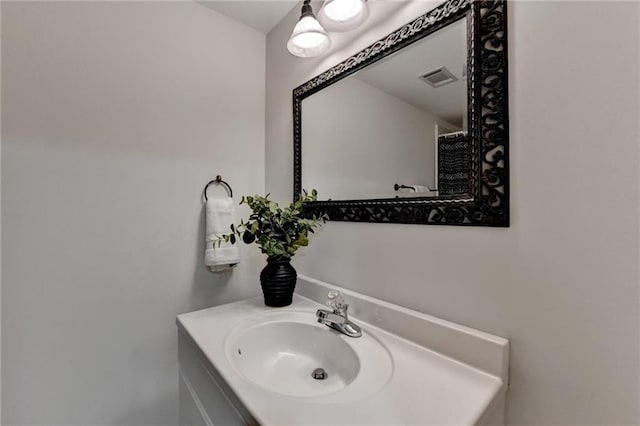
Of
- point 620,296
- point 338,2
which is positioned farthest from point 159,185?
point 620,296

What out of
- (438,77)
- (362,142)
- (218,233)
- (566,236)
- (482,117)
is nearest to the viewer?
(566,236)

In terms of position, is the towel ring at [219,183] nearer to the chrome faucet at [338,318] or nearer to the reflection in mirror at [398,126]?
the reflection in mirror at [398,126]

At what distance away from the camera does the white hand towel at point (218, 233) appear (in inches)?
48.2

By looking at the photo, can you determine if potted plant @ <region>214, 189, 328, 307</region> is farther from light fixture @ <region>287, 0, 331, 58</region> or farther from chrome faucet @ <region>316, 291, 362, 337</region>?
light fixture @ <region>287, 0, 331, 58</region>

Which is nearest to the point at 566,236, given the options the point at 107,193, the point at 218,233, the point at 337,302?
the point at 337,302

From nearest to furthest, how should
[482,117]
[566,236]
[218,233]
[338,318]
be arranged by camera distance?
[566,236], [482,117], [338,318], [218,233]

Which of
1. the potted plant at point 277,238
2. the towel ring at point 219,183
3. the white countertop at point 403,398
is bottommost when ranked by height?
the white countertop at point 403,398

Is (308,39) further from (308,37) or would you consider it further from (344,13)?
(344,13)

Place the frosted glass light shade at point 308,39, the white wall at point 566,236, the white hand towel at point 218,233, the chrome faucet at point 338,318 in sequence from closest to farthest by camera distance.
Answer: the white wall at point 566,236, the chrome faucet at point 338,318, the frosted glass light shade at point 308,39, the white hand towel at point 218,233

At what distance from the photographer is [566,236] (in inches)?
22.6

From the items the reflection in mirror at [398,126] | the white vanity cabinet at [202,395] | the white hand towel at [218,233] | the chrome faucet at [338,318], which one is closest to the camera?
the white vanity cabinet at [202,395]

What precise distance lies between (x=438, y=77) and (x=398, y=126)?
0.18 m

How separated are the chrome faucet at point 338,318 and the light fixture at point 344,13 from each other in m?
0.91

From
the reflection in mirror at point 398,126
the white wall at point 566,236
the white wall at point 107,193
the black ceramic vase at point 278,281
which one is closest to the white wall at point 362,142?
the reflection in mirror at point 398,126
